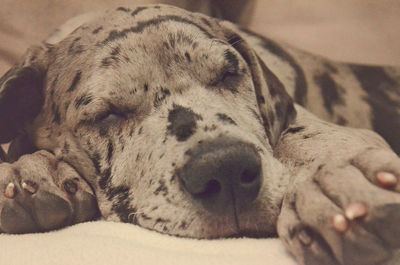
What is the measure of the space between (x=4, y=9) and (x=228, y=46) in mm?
1599

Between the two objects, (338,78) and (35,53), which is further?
(338,78)

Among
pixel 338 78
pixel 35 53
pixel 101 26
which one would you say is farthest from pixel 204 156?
pixel 338 78

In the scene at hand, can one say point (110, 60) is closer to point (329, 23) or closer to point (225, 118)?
point (225, 118)

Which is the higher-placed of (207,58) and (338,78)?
(207,58)

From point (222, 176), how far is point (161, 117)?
0.47 m

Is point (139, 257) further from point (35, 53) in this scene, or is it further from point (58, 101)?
point (35, 53)

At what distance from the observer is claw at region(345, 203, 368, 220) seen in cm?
122

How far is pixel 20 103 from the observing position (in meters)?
2.24

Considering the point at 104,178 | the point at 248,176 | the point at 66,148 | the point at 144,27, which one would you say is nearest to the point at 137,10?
the point at 144,27

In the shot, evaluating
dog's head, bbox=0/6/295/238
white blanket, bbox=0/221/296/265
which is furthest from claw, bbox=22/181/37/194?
dog's head, bbox=0/6/295/238

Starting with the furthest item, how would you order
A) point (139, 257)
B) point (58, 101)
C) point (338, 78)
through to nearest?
point (338, 78) < point (58, 101) < point (139, 257)

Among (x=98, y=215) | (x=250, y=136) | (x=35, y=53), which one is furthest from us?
(x=35, y=53)

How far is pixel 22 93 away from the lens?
223 centimetres

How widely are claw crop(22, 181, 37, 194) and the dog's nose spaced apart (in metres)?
0.49
